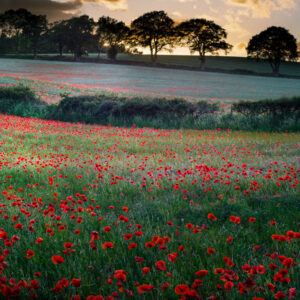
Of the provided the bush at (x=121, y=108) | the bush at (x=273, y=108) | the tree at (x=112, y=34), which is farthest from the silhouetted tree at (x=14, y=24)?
the bush at (x=273, y=108)

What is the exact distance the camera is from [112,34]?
80750mm

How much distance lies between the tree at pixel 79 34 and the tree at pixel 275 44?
133 ft

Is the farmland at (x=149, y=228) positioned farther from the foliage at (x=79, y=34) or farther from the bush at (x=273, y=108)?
the foliage at (x=79, y=34)

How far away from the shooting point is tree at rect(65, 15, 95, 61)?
75688mm

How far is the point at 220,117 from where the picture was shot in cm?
1831

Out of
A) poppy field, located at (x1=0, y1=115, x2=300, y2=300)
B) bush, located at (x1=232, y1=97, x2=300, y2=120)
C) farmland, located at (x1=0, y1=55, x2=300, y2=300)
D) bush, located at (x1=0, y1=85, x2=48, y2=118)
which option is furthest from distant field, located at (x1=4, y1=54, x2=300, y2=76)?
poppy field, located at (x1=0, y1=115, x2=300, y2=300)

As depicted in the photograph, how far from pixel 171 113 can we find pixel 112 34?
68718 millimetres

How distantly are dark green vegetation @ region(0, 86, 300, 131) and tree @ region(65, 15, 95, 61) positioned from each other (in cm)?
5917

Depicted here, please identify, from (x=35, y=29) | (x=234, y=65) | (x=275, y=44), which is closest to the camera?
(x=275, y=44)

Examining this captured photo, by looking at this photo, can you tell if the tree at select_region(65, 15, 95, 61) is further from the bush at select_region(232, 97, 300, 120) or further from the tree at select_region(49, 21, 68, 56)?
the bush at select_region(232, 97, 300, 120)

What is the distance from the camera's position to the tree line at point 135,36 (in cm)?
7525

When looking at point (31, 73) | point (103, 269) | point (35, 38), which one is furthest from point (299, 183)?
point (35, 38)

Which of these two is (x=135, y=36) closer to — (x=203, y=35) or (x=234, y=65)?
(x=203, y=35)

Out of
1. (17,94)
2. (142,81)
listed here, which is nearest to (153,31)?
(142,81)
